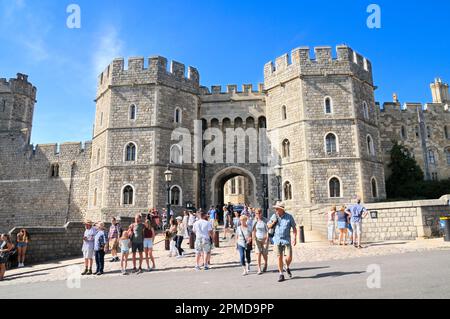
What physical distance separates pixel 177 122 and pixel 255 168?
6.20 m

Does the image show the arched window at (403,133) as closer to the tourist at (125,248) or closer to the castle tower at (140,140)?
the castle tower at (140,140)

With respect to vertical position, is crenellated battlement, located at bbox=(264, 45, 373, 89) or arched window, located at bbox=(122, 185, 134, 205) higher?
crenellated battlement, located at bbox=(264, 45, 373, 89)

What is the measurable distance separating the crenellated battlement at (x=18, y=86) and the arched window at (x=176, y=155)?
2048cm

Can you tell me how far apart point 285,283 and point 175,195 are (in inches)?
579

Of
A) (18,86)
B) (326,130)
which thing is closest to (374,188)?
(326,130)

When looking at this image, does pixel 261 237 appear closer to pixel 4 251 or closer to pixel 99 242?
pixel 99 242

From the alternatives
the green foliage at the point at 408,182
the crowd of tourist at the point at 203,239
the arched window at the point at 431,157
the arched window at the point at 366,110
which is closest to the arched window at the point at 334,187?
the arched window at the point at 366,110

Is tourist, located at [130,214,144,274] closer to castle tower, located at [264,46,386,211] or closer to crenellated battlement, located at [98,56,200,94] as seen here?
castle tower, located at [264,46,386,211]

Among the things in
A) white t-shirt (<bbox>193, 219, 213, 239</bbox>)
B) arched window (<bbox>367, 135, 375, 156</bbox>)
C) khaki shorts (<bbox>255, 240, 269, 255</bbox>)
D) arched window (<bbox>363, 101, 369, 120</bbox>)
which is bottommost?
khaki shorts (<bbox>255, 240, 269, 255</bbox>)

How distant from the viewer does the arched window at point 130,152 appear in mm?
20094

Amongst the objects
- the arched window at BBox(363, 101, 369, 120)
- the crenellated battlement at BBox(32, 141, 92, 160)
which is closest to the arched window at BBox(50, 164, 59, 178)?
the crenellated battlement at BBox(32, 141, 92, 160)

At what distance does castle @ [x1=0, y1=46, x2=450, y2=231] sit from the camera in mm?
19219
